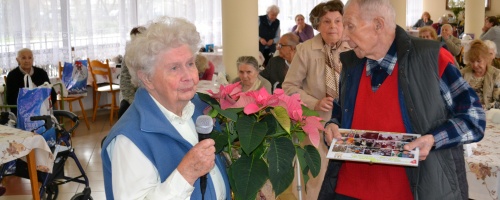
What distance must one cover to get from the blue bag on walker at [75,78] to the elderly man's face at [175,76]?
278 inches

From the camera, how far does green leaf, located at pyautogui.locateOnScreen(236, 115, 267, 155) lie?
6.70ft

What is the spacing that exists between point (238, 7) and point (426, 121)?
511 centimetres

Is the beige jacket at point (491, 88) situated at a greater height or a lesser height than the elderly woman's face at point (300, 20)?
lesser

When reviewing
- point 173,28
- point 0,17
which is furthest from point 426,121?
point 0,17

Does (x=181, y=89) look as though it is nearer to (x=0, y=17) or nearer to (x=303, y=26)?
(x=0, y=17)

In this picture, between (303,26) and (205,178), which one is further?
(303,26)

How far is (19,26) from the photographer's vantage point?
921cm

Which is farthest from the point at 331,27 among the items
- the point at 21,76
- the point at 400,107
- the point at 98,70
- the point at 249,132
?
the point at 98,70

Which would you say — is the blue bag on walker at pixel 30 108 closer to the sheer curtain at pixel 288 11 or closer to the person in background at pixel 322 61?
the person in background at pixel 322 61

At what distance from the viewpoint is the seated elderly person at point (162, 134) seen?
1951 millimetres

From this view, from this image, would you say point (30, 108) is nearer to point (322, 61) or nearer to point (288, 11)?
point (322, 61)

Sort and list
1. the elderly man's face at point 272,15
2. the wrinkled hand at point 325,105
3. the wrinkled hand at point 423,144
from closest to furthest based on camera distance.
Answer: the wrinkled hand at point 423,144 → the wrinkled hand at point 325,105 → the elderly man's face at point 272,15

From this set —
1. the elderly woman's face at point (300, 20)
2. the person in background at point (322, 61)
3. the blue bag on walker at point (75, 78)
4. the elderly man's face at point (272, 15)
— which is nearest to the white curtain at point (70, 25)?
the blue bag on walker at point (75, 78)

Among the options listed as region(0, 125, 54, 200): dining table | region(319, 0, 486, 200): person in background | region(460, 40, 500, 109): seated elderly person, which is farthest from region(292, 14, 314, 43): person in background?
region(319, 0, 486, 200): person in background
